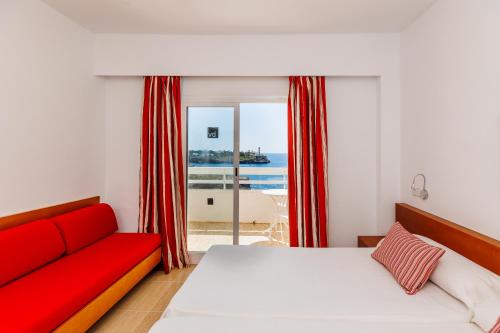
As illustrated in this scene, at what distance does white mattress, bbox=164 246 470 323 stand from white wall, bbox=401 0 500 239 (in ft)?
2.55

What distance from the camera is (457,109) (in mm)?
2348

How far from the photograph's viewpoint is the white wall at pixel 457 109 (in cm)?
201

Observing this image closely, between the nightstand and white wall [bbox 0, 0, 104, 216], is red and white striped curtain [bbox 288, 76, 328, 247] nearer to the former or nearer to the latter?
the nightstand

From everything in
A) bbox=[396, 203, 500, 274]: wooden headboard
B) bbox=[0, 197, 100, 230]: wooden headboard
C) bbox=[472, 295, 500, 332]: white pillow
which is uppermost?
bbox=[0, 197, 100, 230]: wooden headboard

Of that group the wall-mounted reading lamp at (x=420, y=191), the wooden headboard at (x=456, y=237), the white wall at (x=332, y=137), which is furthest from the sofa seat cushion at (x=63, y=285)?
the wall-mounted reading lamp at (x=420, y=191)

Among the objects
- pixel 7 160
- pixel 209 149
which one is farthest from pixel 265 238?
pixel 7 160

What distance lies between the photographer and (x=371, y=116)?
3.55 meters

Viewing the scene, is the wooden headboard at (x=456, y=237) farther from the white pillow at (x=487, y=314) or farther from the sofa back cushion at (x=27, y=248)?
the sofa back cushion at (x=27, y=248)

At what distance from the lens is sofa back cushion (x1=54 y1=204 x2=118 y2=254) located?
2703 mm

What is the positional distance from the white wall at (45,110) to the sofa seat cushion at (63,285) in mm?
649

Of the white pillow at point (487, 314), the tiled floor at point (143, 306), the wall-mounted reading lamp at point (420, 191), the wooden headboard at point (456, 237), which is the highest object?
the wall-mounted reading lamp at point (420, 191)

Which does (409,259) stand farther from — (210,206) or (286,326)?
(210,206)

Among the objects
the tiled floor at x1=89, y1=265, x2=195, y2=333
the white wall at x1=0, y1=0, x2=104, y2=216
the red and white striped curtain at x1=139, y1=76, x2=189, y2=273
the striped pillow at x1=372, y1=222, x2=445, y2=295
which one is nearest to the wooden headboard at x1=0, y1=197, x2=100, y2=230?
the white wall at x1=0, y1=0, x2=104, y2=216

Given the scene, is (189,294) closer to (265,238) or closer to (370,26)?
(265,238)
